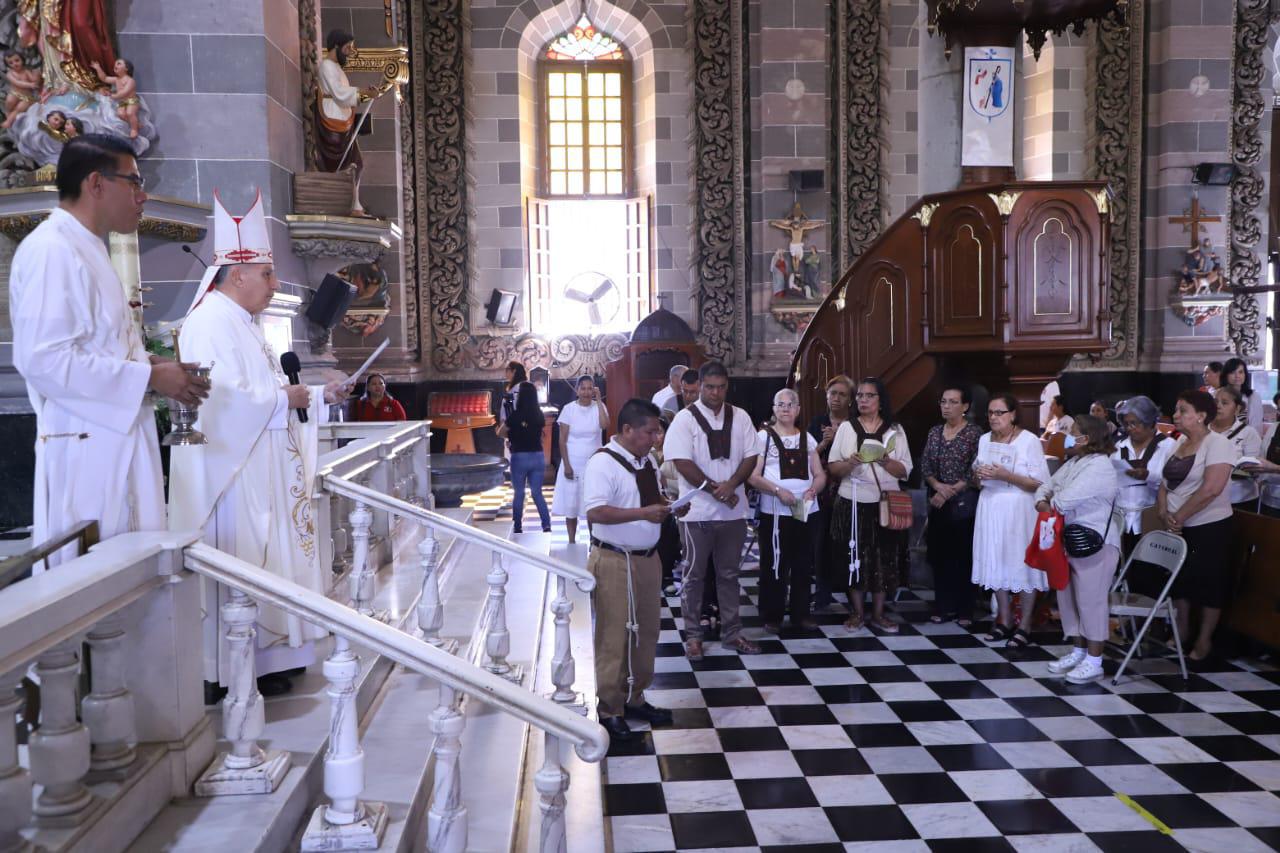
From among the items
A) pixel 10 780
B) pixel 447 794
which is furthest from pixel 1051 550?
pixel 10 780

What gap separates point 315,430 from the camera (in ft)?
13.5

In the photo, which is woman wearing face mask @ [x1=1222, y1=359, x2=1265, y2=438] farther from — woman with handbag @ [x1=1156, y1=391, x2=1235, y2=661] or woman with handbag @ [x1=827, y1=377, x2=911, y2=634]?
woman with handbag @ [x1=827, y1=377, x2=911, y2=634]

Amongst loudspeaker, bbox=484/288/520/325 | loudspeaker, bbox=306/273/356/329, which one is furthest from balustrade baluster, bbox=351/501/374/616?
loudspeaker, bbox=484/288/520/325

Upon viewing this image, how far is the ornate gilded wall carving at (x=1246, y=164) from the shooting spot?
13922mm

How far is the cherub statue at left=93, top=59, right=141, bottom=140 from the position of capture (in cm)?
574

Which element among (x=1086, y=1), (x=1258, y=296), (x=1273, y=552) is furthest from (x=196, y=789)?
(x=1258, y=296)

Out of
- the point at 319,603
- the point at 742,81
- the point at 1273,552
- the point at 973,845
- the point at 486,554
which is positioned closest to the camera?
the point at 319,603

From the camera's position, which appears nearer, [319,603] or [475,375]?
[319,603]

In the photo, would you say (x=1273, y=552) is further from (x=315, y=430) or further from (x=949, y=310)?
(x=315, y=430)

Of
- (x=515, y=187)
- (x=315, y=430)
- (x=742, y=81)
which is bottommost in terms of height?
(x=315, y=430)

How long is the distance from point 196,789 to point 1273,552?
5520 mm

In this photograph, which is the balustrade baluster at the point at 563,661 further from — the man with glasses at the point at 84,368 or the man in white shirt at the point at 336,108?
the man in white shirt at the point at 336,108

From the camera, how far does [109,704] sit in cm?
251

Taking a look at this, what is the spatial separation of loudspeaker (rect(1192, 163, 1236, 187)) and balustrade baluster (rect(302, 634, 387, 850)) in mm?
14174
